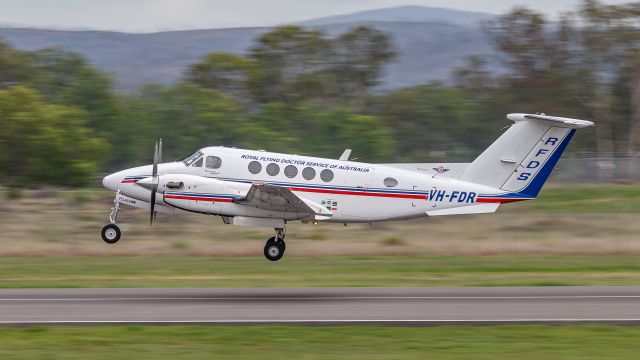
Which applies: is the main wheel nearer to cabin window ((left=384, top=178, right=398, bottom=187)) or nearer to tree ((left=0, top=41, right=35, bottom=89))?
cabin window ((left=384, top=178, right=398, bottom=187))

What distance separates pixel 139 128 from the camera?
186ft

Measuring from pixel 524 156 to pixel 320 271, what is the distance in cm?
684

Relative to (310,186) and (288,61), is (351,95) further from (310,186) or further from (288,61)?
(310,186)

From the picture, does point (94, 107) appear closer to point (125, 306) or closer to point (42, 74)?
point (42, 74)

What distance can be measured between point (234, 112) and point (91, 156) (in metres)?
12.2

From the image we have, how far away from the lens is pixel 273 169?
26.1 meters

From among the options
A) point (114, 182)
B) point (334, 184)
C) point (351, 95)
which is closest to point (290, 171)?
point (334, 184)

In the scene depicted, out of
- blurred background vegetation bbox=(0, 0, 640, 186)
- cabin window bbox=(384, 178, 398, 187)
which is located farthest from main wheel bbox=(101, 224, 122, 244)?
blurred background vegetation bbox=(0, 0, 640, 186)

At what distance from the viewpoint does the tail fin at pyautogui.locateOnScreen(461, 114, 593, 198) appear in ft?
87.8

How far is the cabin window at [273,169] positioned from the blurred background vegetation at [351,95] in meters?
23.6

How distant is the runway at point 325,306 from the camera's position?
1792 centimetres

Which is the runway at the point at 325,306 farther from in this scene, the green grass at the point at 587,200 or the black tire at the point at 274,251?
the green grass at the point at 587,200

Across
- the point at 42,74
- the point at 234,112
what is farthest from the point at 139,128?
the point at 42,74

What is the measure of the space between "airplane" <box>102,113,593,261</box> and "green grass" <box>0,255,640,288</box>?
1632 mm
